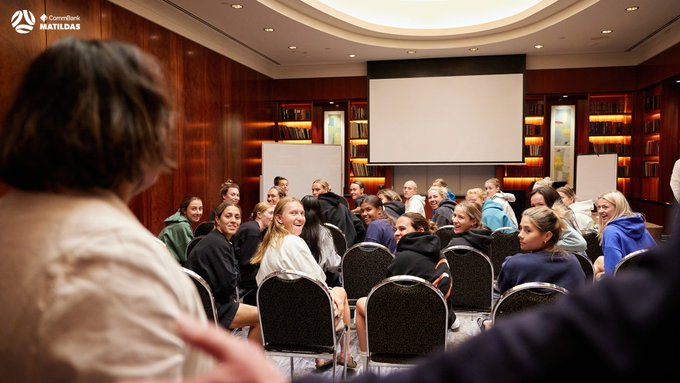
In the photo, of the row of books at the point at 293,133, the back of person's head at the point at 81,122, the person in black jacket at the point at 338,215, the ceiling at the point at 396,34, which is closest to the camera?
the back of person's head at the point at 81,122

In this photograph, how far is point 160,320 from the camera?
65cm

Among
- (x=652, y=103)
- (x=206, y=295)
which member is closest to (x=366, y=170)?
(x=652, y=103)

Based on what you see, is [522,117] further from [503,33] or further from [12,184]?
[12,184]

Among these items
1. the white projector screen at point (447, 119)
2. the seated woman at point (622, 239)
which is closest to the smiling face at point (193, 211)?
the seated woman at point (622, 239)

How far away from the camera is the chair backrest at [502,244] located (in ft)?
16.3

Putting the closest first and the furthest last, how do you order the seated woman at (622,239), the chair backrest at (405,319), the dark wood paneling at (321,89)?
the chair backrest at (405,319)
the seated woman at (622,239)
the dark wood paneling at (321,89)

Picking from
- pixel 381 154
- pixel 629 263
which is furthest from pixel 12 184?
pixel 381 154

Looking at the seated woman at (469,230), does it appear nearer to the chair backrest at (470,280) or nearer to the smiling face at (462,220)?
the smiling face at (462,220)

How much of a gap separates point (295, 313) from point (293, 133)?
9.49 meters

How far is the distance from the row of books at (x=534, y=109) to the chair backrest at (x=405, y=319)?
9.59 m

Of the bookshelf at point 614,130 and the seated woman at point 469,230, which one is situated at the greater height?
the bookshelf at point 614,130

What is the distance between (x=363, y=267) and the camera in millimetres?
4211

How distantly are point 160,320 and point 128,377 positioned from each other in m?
0.08

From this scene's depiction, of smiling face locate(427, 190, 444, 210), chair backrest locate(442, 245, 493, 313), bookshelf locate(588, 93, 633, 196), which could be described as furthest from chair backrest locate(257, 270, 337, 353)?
bookshelf locate(588, 93, 633, 196)
